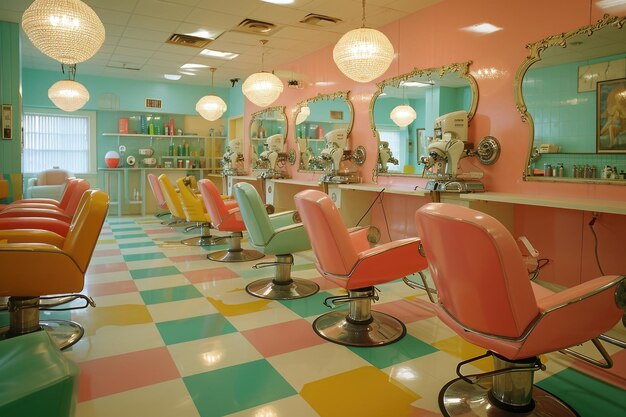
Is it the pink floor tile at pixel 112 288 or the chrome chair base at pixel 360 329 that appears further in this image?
the pink floor tile at pixel 112 288

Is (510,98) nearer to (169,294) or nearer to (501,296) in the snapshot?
(501,296)

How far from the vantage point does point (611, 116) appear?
303 centimetres

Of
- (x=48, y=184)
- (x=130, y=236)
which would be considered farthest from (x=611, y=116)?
(x=48, y=184)

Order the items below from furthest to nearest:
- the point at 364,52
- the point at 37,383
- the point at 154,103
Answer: the point at 154,103
the point at 364,52
the point at 37,383

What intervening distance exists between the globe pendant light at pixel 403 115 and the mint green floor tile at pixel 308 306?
2319mm

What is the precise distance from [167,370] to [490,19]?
3.82 metres

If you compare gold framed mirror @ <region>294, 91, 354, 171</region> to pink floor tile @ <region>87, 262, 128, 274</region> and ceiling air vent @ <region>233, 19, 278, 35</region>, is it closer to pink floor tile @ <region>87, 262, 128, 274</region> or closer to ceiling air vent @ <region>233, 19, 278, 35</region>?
ceiling air vent @ <region>233, 19, 278, 35</region>

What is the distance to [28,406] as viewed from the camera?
0.87 meters

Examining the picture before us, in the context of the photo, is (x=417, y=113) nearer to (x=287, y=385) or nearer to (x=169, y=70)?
(x=287, y=385)

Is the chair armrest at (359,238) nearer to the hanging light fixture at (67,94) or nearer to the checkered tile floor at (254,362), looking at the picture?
the checkered tile floor at (254,362)

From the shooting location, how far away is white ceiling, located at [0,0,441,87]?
15.4ft

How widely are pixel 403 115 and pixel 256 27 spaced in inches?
88.3

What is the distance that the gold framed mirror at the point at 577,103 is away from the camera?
118 inches

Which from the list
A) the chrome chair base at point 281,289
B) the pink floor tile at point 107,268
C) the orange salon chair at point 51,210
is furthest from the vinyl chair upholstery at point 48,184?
the chrome chair base at point 281,289
